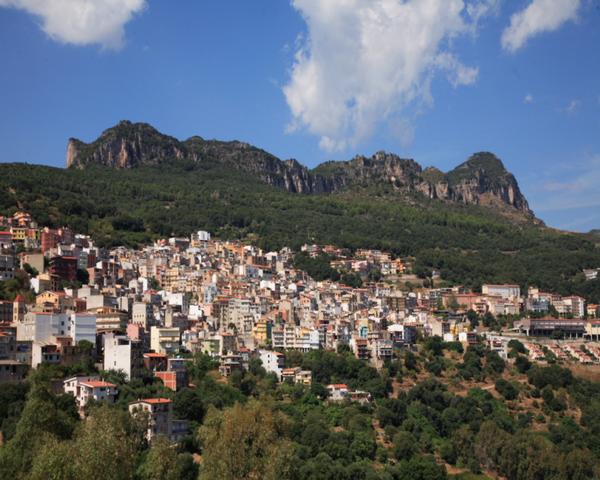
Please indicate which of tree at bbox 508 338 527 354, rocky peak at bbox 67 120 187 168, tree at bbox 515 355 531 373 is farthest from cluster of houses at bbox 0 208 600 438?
rocky peak at bbox 67 120 187 168

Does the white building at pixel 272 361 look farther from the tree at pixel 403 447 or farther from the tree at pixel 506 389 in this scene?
the tree at pixel 506 389

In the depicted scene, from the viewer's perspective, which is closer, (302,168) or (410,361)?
(410,361)

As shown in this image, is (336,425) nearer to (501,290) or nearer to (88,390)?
(88,390)

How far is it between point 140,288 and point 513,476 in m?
34.0

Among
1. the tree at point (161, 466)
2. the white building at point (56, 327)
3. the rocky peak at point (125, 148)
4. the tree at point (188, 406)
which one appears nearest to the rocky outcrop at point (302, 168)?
Result: the rocky peak at point (125, 148)

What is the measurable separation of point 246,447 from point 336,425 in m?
15.3

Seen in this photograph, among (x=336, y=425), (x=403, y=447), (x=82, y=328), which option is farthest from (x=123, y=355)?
(x=403, y=447)

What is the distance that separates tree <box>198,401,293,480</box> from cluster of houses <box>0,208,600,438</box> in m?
4.60

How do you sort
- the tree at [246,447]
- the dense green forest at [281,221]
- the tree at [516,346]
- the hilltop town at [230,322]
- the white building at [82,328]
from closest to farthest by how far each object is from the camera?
the tree at [246,447] → the hilltop town at [230,322] → the white building at [82,328] → the tree at [516,346] → the dense green forest at [281,221]

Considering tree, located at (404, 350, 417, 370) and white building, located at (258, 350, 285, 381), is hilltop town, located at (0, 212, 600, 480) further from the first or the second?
tree, located at (404, 350, 417, 370)

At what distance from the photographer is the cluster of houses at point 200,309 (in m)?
50.1

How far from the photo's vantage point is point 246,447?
3716 centimetres

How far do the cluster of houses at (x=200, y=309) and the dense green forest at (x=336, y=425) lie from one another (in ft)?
4.82

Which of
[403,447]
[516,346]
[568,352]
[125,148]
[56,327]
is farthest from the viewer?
[125,148]
